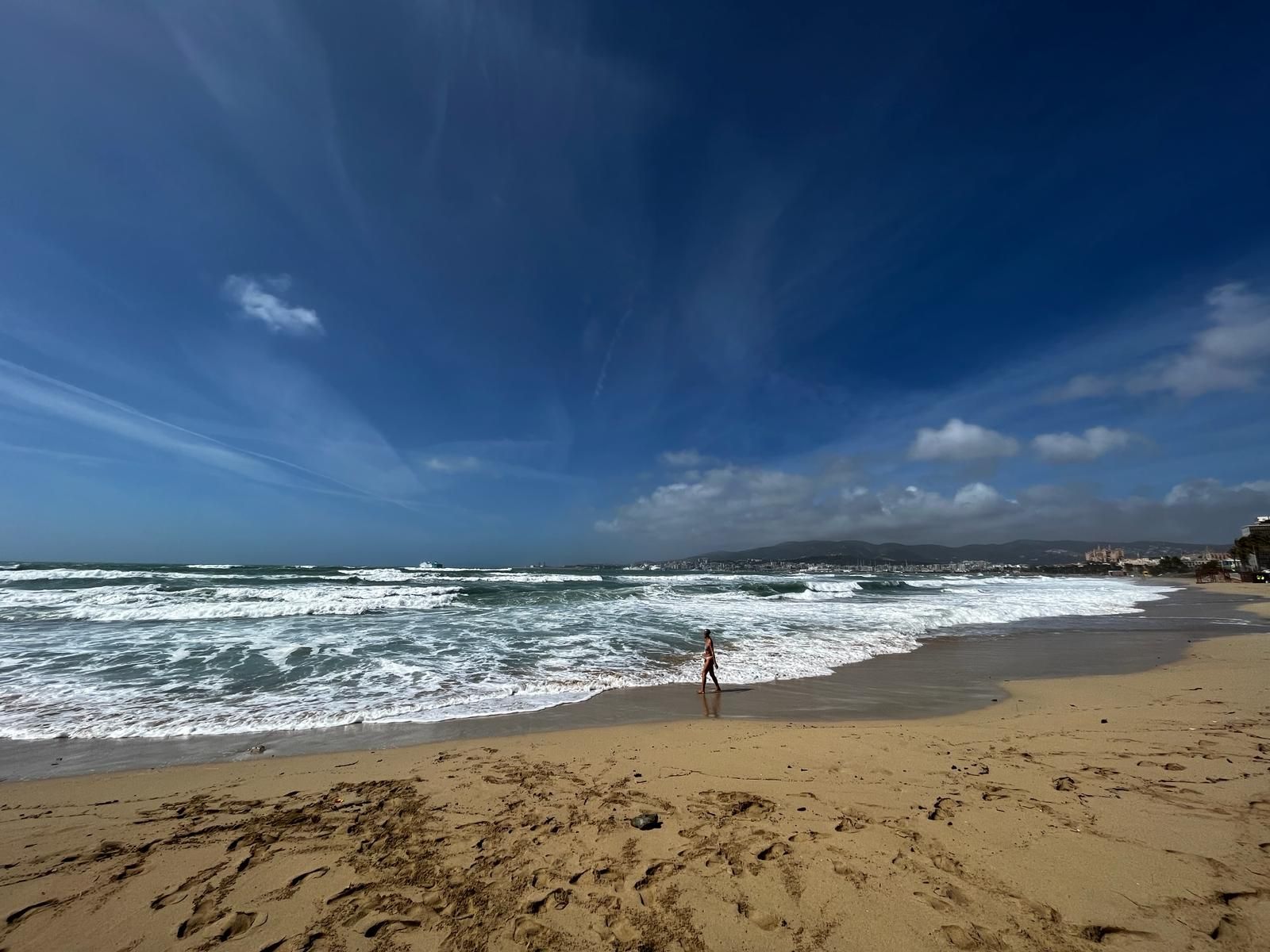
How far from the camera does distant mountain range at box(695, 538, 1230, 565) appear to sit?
5595 inches

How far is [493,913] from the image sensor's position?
3.13 meters

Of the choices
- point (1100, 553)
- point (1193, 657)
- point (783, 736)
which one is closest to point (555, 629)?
→ point (783, 736)

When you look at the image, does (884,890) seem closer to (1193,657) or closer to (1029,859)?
(1029,859)

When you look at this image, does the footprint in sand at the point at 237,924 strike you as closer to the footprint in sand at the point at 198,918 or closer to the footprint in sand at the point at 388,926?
the footprint in sand at the point at 198,918

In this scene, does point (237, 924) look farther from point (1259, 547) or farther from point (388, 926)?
point (1259, 547)

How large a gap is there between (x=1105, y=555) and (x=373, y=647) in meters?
187

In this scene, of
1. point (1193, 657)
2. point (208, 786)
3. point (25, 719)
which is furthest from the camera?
point (1193, 657)

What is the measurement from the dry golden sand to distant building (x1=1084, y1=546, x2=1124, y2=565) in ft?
527

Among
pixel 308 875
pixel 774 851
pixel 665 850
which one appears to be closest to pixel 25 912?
pixel 308 875

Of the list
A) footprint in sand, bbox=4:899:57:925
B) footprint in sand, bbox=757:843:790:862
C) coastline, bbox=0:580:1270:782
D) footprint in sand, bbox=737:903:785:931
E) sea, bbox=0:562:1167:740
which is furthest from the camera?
sea, bbox=0:562:1167:740

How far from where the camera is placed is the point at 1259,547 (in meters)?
59.0

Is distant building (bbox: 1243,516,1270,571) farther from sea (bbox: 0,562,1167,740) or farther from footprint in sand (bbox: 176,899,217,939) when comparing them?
footprint in sand (bbox: 176,899,217,939)

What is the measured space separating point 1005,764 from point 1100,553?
188818mm

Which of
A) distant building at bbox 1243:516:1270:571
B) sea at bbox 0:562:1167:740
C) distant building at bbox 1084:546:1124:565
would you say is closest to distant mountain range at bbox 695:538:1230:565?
distant building at bbox 1084:546:1124:565
